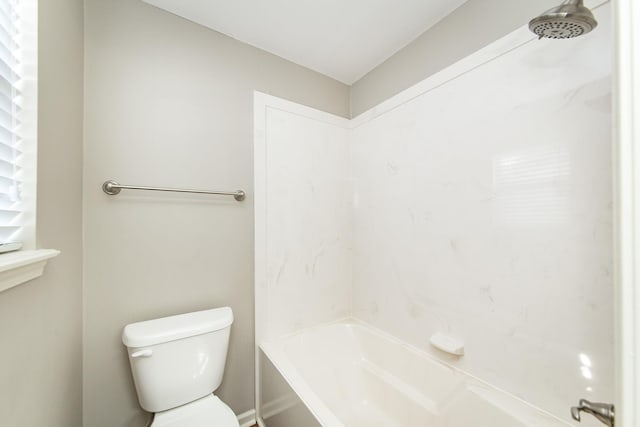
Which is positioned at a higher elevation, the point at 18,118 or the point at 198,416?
the point at 18,118

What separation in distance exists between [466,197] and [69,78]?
1.77 metres

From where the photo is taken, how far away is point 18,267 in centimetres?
60

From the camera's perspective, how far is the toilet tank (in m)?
1.13

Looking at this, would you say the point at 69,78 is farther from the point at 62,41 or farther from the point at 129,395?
the point at 129,395

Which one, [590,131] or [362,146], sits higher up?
[362,146]

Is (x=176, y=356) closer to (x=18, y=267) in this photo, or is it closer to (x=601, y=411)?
(x=18, y=267)

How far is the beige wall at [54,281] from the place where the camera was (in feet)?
2.16

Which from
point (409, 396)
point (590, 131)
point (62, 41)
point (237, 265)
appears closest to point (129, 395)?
point (237, 265)

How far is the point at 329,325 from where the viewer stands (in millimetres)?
1854

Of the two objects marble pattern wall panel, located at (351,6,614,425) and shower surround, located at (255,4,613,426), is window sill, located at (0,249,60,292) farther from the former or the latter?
marble pattern wall panel, located at (351,6,614,425)

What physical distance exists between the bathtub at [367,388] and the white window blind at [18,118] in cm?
118

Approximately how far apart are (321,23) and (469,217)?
1.31 metres

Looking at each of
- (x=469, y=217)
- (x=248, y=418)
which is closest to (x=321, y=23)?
(x=469, y=217)

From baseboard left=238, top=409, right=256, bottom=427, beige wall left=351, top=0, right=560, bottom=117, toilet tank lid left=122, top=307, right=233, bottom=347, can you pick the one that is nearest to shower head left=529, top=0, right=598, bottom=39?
beige wall left=351, top=0, right=560, bottom=117
